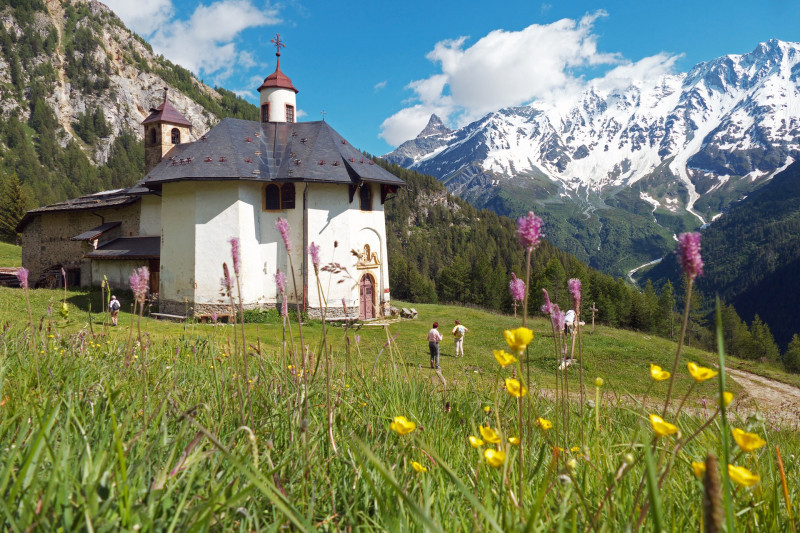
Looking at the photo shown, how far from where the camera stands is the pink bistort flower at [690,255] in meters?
1.39

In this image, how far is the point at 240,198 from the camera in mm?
25234

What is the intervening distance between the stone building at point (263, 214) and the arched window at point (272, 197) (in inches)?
2.2

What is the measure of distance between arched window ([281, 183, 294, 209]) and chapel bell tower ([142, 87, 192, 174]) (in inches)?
560

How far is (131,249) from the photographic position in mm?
29281

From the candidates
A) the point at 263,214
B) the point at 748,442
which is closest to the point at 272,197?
the point at 263,214

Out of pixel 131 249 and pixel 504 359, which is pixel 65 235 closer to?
pixel 131 249

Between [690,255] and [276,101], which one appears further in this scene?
[276,101]

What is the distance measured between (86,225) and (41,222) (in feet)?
19.2

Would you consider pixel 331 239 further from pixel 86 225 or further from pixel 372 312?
pixel 86 225

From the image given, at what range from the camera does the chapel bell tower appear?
113 feet

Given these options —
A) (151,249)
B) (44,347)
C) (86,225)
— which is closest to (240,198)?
(151,249)

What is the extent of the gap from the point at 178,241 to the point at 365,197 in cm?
1048

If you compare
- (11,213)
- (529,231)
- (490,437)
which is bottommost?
(490,437)

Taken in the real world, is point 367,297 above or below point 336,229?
below
